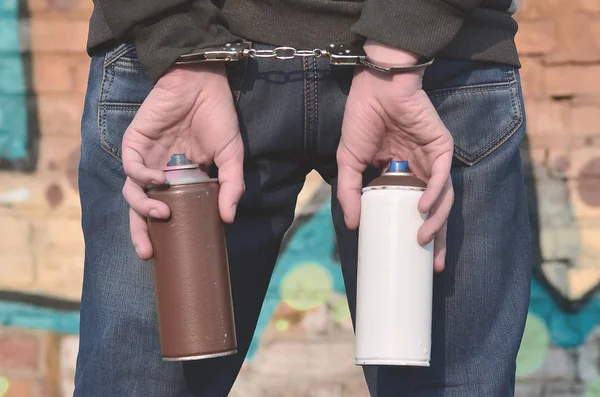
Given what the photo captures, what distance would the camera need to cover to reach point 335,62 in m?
1.21

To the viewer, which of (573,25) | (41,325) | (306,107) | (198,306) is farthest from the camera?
(41,325)

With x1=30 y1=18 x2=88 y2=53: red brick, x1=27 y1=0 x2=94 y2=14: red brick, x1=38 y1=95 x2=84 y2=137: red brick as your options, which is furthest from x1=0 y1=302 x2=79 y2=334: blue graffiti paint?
x1=27 y1=0 x2=94 y2=14: red brick

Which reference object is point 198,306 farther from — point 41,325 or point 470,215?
point 41,325

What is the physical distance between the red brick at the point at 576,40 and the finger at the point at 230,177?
1.77 meters

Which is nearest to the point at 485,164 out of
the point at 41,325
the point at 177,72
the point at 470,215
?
the point at 470,215

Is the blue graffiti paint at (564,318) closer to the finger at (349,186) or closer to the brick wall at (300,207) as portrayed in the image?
the brick wall at (300,207)

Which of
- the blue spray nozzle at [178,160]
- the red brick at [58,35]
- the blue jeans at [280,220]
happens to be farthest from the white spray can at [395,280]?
the red brick at [58,35]

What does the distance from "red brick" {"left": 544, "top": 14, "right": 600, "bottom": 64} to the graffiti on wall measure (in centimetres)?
166

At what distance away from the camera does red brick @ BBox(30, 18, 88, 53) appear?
2.78 metres

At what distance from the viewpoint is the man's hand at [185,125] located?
1188mm

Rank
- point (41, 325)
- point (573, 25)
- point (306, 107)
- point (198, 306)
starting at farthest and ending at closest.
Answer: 1. point (41, 325)
2. point (573, 25)
3. point (306, 107)
4. point (198, 306)

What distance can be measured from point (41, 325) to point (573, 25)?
78.1 inches

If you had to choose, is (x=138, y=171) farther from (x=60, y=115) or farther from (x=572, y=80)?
(x=572, y=80)

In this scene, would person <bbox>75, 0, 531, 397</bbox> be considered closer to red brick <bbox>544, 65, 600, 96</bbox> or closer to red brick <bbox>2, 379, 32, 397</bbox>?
red brick <bbox>544, 65, 600, 96</bbox>
